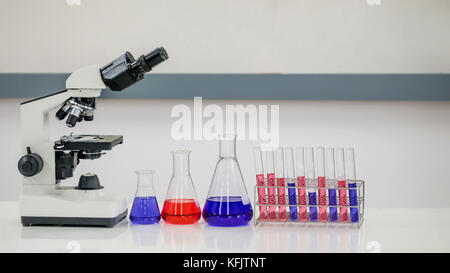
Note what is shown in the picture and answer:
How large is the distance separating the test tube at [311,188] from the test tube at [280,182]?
6 cm

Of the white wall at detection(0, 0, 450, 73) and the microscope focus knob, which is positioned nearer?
the microscope focus knob

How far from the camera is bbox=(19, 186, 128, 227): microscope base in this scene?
1.48 metres

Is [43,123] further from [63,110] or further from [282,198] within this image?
[282,198]

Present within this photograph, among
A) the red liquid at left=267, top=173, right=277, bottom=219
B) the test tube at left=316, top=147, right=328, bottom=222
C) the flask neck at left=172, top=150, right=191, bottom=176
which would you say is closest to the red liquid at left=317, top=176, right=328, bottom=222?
the test tube at left=316, top=147, right=328, bottom=222

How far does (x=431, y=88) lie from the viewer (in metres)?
2.73

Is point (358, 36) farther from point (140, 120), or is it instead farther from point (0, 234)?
point (0, 234)

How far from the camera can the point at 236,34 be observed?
2805mm

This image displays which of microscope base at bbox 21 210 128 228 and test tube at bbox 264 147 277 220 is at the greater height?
test tube at bbox 264 147 277 220

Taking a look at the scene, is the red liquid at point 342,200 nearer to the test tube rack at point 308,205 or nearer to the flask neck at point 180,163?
the test tube rack at point 308,205

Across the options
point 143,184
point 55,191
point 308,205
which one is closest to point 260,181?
point 308,205

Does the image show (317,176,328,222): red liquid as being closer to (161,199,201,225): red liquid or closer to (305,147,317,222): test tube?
(305,147,317,222): test tube

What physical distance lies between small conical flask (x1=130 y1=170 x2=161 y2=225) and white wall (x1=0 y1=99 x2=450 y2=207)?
1.35 metres

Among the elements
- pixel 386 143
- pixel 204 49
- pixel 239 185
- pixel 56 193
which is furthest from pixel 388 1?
pixel 56 193
